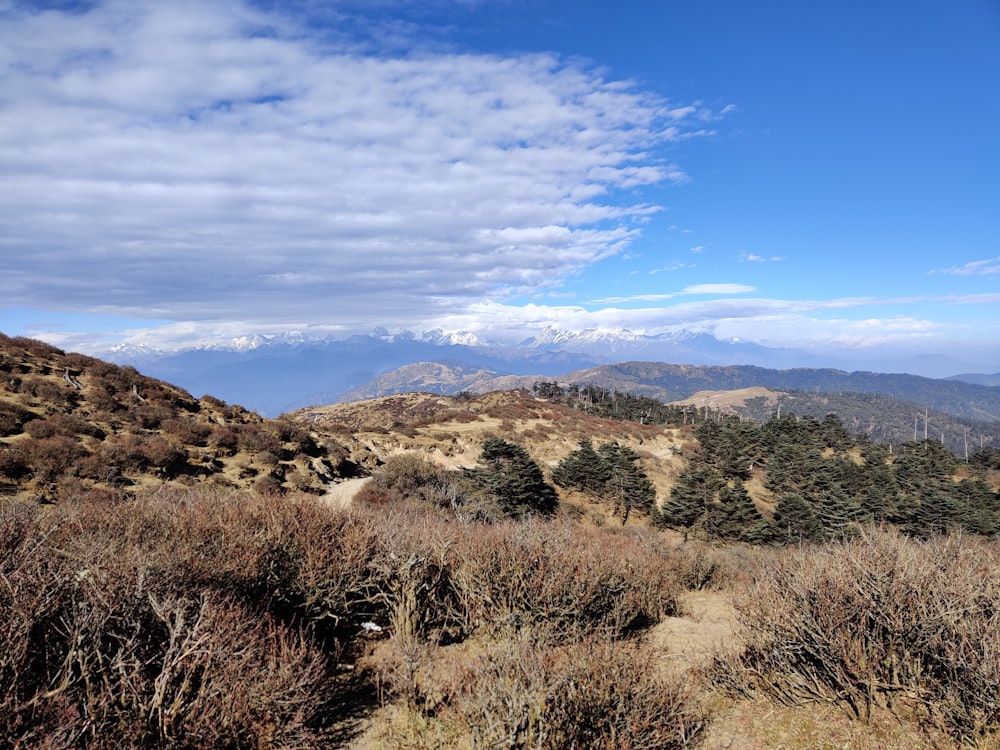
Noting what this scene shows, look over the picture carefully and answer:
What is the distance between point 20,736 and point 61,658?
1.16 meters

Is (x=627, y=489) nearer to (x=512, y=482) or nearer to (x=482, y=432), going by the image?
(x=512, y=482)

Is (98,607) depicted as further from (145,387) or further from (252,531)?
(145,387)

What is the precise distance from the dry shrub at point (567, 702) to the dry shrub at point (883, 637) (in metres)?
2.60

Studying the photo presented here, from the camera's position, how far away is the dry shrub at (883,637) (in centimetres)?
601

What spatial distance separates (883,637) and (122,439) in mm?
25611

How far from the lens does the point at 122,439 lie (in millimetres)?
20469

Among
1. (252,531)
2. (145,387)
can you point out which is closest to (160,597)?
(252,531)

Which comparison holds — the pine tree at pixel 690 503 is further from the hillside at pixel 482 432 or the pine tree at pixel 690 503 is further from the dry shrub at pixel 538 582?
the dry shrub at pixel 538 582

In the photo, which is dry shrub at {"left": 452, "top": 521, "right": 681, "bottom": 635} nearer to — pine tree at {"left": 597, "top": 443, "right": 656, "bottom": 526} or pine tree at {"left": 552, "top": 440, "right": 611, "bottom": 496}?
pine tree at {"left": 597, "top": 443, "right": 656, "bottom": 526}

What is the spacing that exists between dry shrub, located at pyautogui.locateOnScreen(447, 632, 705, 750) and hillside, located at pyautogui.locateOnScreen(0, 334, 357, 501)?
1397 centimetres

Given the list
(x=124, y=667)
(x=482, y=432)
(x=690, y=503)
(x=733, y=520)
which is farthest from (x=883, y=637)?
(x=482, y=432)

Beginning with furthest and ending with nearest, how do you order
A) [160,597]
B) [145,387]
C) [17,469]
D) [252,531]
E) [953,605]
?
[145,387], [17,469], [252,531], [953,605], [160,597]

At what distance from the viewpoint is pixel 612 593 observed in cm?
1040

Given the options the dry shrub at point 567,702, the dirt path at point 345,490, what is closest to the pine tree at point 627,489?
the dirt path at point 345,490
